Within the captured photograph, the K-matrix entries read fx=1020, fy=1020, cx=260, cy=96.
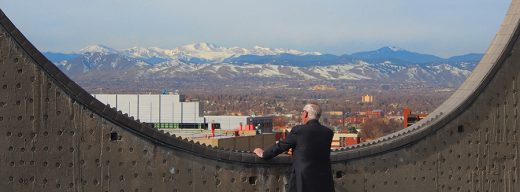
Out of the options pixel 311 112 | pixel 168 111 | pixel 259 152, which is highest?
pixel 311 112

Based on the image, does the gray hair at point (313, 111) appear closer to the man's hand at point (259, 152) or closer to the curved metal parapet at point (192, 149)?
the man's hand at point (259, 152)

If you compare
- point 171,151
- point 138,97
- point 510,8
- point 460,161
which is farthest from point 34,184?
point 138,97

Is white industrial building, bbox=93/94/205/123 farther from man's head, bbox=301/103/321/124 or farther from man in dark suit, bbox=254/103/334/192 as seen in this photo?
man's head, bbox=301/103/321/124

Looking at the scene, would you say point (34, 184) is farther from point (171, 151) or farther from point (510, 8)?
point (510, 8)

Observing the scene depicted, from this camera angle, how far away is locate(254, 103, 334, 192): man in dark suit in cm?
1155

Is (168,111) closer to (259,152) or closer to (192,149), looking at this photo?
(192,149)

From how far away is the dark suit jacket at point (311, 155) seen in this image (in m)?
11.6

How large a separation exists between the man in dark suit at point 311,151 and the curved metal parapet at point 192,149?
195cm

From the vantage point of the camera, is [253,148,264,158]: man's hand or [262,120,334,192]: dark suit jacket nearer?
[262,120,334,192]: dark suit jacket

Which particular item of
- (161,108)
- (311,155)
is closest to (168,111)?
(161,108)

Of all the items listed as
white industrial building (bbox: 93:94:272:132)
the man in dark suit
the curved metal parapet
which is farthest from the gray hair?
white industrial building (bbox: 93:94:272:132)

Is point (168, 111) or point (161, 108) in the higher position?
point (161, 108)

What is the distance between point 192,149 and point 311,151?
7.66ft

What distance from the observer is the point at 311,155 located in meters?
11.7
